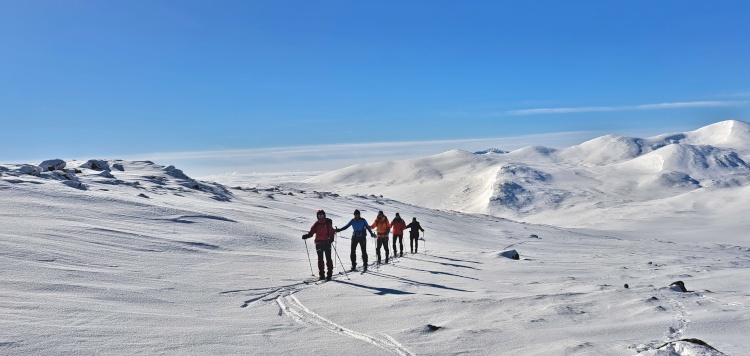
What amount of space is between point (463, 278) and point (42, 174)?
21.2 meters

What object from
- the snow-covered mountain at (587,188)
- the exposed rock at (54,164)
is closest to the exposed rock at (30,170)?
the exposed rock at (54,164)

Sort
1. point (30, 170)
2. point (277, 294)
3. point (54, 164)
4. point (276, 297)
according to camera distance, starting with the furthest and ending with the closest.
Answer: point (54, 164), point (30, 170), point (277, 294), point (276, 297)

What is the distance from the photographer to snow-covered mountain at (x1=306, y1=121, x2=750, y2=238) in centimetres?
9381

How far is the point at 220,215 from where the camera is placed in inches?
883

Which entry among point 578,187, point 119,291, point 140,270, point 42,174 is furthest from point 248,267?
point 578,187

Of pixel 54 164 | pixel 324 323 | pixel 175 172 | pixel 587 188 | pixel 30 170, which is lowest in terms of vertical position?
pixel 587 188

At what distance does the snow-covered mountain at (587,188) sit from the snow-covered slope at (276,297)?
6574cm

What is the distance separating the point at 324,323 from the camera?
343 inches

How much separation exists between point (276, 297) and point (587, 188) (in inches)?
5371

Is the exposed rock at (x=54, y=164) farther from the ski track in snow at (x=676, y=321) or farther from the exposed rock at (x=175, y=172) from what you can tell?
the ski track in snow at (x=676, y=321)

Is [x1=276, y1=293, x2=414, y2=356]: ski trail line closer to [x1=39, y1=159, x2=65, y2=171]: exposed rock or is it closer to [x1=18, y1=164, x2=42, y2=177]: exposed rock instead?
[x1=18, y1=164, x2=42, y2=177]: exposed rock

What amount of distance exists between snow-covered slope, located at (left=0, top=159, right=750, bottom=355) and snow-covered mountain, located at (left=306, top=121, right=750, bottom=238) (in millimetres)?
65742

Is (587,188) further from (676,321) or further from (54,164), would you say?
(676,321)

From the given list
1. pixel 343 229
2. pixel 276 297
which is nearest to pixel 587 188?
pixel 343 229
